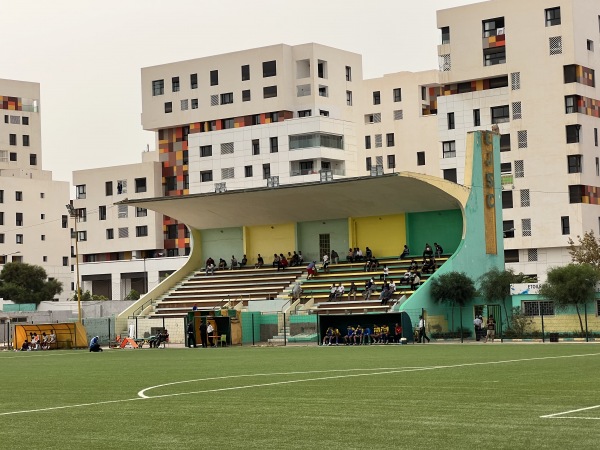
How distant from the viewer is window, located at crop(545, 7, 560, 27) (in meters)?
104

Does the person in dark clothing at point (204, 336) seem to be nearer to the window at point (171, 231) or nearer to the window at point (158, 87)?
the window at point (171, 231)

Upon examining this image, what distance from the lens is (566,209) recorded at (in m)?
103

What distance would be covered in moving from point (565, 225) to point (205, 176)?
4389 centimetres

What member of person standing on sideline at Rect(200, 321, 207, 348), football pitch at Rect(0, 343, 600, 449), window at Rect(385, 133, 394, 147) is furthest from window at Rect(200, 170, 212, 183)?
football pitch at Rect(0, 343, 600, 449)

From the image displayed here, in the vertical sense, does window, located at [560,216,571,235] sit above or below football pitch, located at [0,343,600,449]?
above

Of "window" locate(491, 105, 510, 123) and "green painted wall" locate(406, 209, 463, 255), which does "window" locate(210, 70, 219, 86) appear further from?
"green painted wall" locate(406, 209, 463, 255)

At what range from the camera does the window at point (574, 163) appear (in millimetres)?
102875

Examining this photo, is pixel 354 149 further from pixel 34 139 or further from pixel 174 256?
pixel 34 139

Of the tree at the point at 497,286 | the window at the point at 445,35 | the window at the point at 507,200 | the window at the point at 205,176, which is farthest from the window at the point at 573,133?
the window at the point at 205,176

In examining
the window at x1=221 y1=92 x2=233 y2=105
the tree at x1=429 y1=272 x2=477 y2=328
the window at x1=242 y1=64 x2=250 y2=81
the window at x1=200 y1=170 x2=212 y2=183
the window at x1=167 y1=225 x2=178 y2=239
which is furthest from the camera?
the window at x1=167 y1=225 x2=178 y2=239

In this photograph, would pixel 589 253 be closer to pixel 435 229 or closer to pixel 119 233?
pixel 435 229

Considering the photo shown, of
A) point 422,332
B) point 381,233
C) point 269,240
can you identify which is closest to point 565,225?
point 381,233

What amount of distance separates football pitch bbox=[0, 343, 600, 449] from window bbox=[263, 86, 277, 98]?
301ft

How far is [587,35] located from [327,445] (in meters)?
95.4
